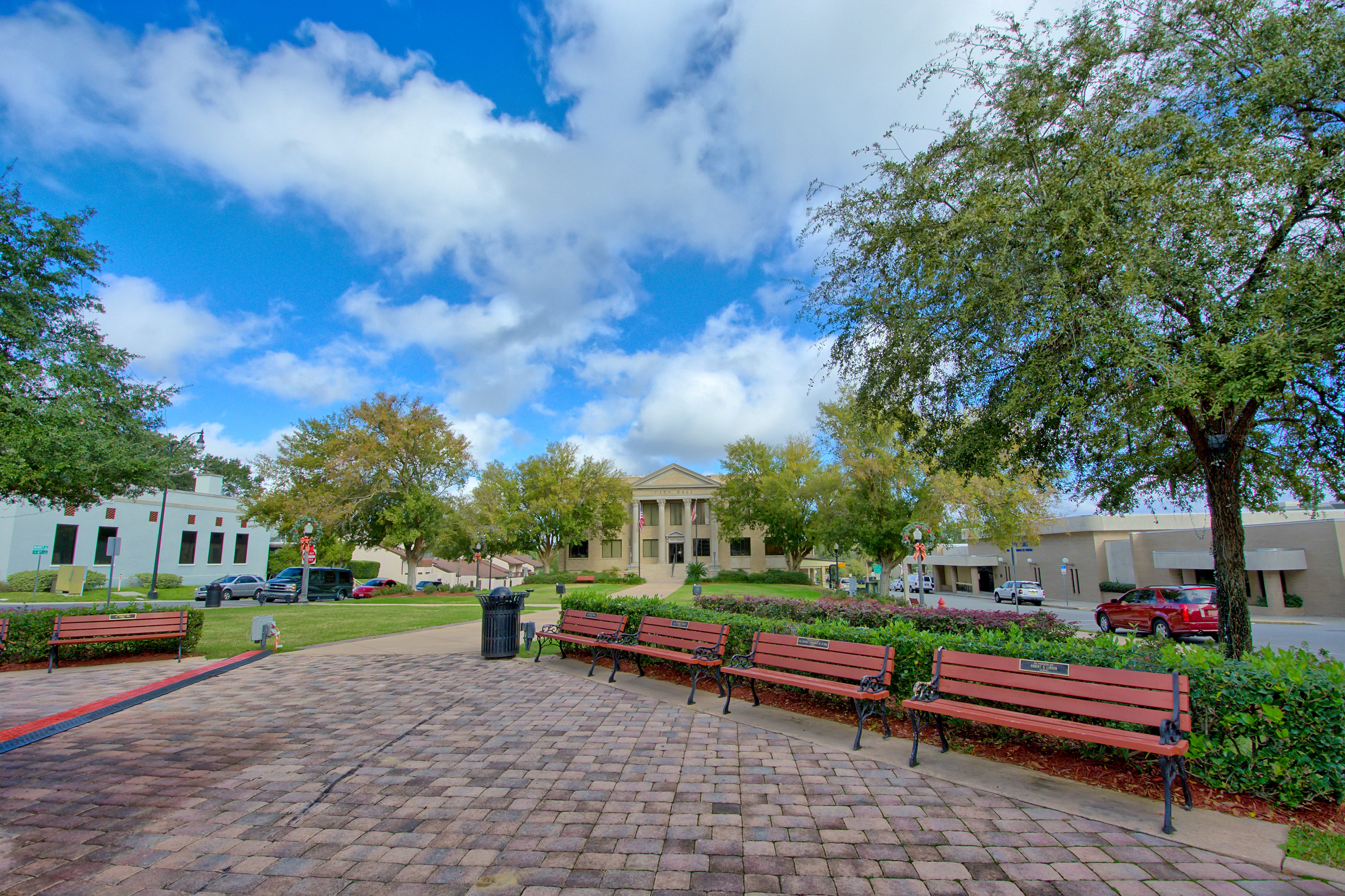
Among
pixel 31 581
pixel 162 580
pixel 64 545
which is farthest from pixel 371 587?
pixel 31 581

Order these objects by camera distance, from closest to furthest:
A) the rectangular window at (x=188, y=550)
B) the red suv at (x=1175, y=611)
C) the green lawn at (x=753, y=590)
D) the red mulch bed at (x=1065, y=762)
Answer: the red mulch bed at (x=1065, y=762) → the red suv at (x=1175, y=611) → the green lawn at (x=753, y=590) → the rectangular window at (x=188, y=550)

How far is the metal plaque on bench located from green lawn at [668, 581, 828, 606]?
2018 centimetres

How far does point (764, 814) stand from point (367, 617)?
64.7ft

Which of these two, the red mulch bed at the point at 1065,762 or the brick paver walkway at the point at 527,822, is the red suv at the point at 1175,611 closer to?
the red mulch bed at the point at 1065,762

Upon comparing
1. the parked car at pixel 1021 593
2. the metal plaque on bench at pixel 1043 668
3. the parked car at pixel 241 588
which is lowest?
the parked car at pixel 1021 593

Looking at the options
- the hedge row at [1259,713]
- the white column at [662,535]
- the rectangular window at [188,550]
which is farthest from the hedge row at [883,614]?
the white column at [662,535]

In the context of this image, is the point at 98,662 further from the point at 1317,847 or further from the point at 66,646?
the point at 1317,847

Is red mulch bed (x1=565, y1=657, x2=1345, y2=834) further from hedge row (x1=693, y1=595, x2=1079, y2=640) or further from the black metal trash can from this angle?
the black metal trash can

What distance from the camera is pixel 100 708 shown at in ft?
24.2

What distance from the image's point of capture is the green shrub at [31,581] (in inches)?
1184

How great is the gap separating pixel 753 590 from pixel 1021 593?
16.7m

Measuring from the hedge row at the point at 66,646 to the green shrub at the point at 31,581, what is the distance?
25964 millimetres

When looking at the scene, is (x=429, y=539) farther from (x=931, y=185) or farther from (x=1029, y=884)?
(x=1029, y=884)

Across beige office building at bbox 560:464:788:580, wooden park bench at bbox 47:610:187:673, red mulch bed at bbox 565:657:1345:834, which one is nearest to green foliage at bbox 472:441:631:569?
beige office building at bbox 560:464:788:580
